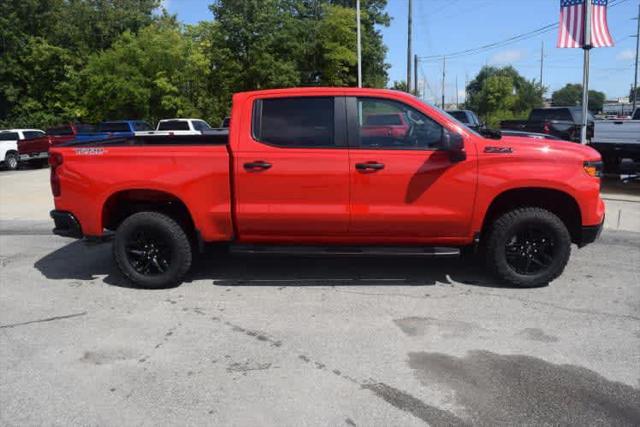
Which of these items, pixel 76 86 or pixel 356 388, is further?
pixel 76 86

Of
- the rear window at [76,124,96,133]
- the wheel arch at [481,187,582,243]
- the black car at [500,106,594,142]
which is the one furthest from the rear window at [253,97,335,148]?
the rear window at [76,124,96,133]

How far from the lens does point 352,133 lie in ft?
17.4

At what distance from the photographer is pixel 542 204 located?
561cm

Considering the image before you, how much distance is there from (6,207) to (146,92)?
21.4m

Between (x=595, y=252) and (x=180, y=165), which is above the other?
(x=180, y=165)

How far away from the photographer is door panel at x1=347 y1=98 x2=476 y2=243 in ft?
17.1

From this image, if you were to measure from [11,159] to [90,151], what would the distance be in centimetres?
2001

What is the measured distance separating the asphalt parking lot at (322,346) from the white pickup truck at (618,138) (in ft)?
21.6

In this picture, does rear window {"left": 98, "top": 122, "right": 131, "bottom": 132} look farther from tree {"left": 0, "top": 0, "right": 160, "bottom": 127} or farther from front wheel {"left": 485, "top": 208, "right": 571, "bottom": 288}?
front wheel {"left": 485, "top": 208, "right": 571, "bottom": 288}

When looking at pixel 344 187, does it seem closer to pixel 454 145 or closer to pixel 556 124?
pixel 454 145

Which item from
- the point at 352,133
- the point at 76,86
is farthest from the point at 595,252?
the point at 76,86

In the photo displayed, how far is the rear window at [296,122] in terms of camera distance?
5355 mm

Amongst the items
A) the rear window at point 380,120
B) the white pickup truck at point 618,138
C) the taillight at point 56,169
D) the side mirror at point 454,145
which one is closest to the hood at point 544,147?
the side mirror at point 454,145

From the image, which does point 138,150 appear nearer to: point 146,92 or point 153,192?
point 153,192
